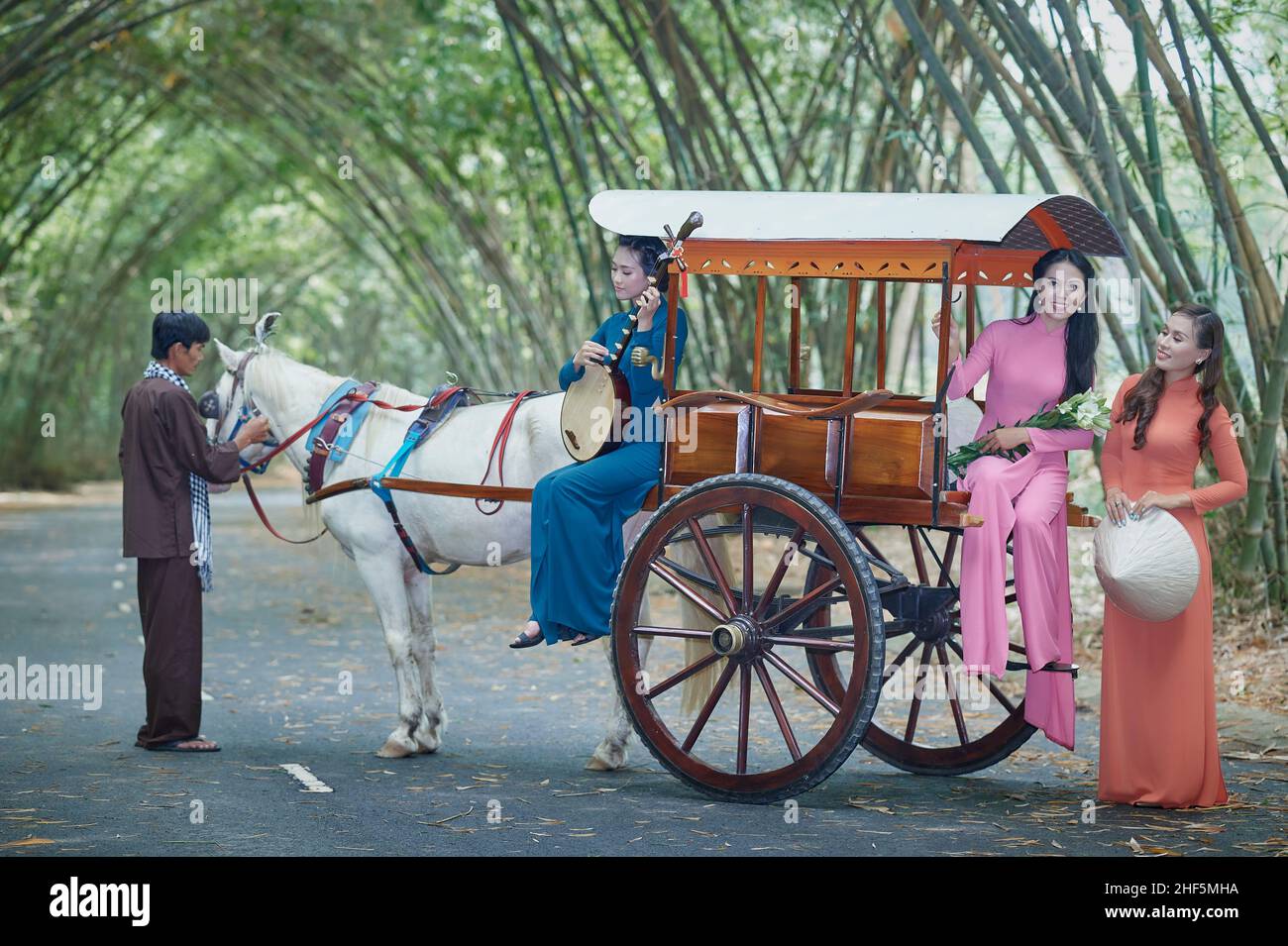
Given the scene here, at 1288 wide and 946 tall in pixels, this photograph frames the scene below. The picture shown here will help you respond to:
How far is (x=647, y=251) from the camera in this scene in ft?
20.4

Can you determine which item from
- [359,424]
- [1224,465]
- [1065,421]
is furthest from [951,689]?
[359,424]

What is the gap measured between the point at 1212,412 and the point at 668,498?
6.56 ft

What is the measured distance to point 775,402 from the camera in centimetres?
581

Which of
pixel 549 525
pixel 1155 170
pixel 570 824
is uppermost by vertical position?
pixel 1155 170

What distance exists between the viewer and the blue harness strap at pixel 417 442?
23.3 ft

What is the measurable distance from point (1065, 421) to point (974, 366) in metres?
0.40

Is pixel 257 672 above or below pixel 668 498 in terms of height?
below

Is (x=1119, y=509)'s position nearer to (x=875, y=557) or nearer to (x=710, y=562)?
(x=875, y=557)

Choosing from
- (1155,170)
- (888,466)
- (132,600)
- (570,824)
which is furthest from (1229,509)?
(132,600)

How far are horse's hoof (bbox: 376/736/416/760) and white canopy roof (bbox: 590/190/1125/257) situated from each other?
2.46m

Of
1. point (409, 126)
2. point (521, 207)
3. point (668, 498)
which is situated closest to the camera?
point (668, 498)

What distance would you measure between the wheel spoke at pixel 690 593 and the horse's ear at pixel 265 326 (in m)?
2.23

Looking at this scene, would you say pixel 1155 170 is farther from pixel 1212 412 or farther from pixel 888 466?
pixel 888 466

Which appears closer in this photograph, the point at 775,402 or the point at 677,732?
the point at 775,402
